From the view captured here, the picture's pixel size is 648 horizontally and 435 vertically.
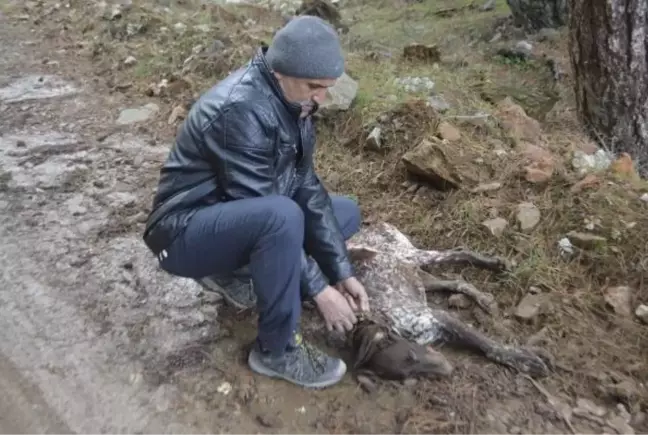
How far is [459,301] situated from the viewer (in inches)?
114

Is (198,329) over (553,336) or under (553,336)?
over

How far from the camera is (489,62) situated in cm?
622

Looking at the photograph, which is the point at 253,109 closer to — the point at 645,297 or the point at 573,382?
the point at 573,382

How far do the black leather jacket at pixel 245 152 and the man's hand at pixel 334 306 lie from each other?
0.10 feet

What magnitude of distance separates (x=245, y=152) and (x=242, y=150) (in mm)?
12

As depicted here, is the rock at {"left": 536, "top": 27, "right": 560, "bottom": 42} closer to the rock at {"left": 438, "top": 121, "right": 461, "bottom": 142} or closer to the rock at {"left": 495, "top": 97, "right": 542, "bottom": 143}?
the rock at {"left": 495, "top": 97, "right": 542, "bottom": 143}

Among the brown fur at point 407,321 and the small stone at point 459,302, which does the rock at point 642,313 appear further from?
the small stone at point 459,302

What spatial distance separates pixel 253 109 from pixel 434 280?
1226 mm

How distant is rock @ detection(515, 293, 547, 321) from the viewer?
9.17ft

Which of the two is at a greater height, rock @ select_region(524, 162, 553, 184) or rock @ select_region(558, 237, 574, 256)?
rock @ select_region(524, 162, 553, 184)

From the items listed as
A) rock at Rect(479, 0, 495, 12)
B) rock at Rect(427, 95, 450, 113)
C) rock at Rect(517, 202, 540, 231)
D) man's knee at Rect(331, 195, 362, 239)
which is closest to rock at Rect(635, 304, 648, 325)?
rock at Rect(517, 202, 540, 231)

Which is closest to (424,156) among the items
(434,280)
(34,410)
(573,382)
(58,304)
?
(434,280)

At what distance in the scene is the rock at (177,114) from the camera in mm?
4699

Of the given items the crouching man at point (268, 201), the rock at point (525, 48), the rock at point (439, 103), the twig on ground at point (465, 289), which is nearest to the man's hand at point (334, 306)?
the crouching man at point (268, 201)
